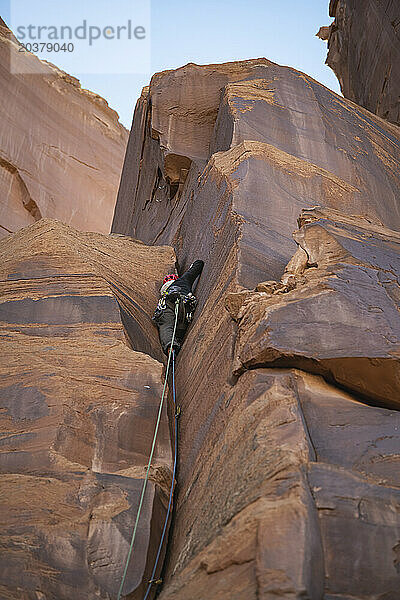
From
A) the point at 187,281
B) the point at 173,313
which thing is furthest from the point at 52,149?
the point at 173,313

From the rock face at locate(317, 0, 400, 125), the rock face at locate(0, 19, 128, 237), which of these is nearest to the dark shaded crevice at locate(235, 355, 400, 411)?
the rock face at locate(317, 0, 400, 125)

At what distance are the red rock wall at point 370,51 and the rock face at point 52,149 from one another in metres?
7.12

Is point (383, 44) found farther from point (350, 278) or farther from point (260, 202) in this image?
point (350, 278)

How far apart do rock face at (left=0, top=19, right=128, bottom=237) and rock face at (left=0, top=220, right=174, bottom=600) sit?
9776mm

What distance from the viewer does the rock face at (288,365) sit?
281cm

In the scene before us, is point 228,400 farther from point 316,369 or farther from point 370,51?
point 370,51

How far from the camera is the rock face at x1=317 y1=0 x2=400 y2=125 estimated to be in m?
12.5

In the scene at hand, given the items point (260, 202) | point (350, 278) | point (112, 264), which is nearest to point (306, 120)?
point (260, 202)

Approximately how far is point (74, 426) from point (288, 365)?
1.51m

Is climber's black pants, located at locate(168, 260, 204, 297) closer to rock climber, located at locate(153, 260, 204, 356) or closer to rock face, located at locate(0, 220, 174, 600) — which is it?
rock climber, located at locate(153, 260, 204, 356)

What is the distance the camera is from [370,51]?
44.0 ft

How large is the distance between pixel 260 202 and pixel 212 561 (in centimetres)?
385

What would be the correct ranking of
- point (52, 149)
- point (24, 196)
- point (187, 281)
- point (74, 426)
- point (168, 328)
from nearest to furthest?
A: point (74, 426) → point (168, 328) → point (187, 281) → point (24, 196) → point (52, 149)

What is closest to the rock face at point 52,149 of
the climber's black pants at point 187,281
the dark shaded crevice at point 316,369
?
the climber's black pants at point 187,281
